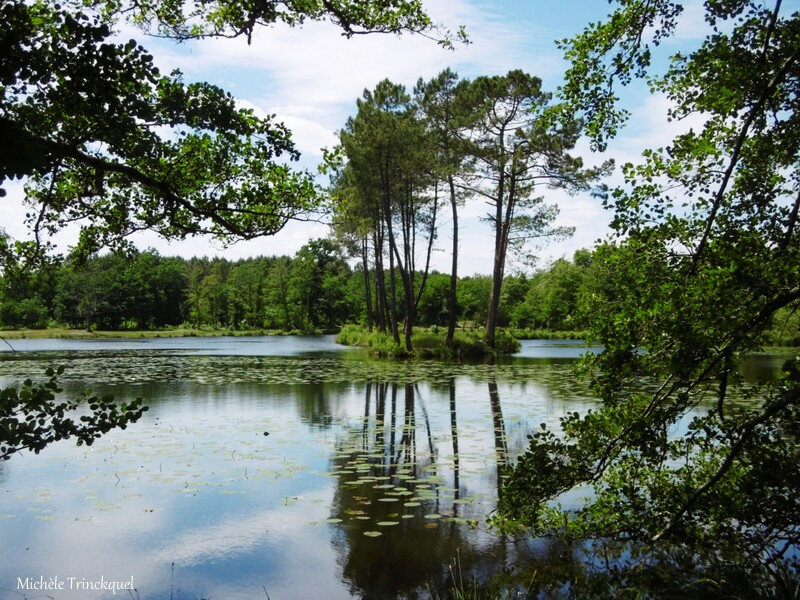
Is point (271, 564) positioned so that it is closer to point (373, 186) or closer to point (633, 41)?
point (633, 41)

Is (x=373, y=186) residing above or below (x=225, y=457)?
above

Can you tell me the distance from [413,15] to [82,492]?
20.5ft

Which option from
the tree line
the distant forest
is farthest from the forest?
the distant forest

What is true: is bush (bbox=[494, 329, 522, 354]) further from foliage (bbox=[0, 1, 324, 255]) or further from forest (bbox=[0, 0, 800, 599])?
foliage (bbox=[0, 1, 324, 255])

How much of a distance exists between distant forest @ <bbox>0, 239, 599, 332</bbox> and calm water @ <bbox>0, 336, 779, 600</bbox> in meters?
46.2

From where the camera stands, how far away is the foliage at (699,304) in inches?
140

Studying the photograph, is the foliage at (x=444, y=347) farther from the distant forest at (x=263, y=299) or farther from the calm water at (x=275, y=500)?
the distant forest at (x=263, y=299)

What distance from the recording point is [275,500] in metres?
6.86

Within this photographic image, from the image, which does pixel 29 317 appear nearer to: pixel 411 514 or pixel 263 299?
pixel 263 299

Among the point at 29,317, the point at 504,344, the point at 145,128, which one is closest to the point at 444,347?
the point at 504,344

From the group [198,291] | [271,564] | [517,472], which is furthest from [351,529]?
[198,291]

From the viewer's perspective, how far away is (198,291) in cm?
7994

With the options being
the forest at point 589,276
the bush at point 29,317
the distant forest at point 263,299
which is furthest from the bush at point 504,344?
the bush at point 29,317

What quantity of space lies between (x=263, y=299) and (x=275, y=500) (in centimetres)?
7235
